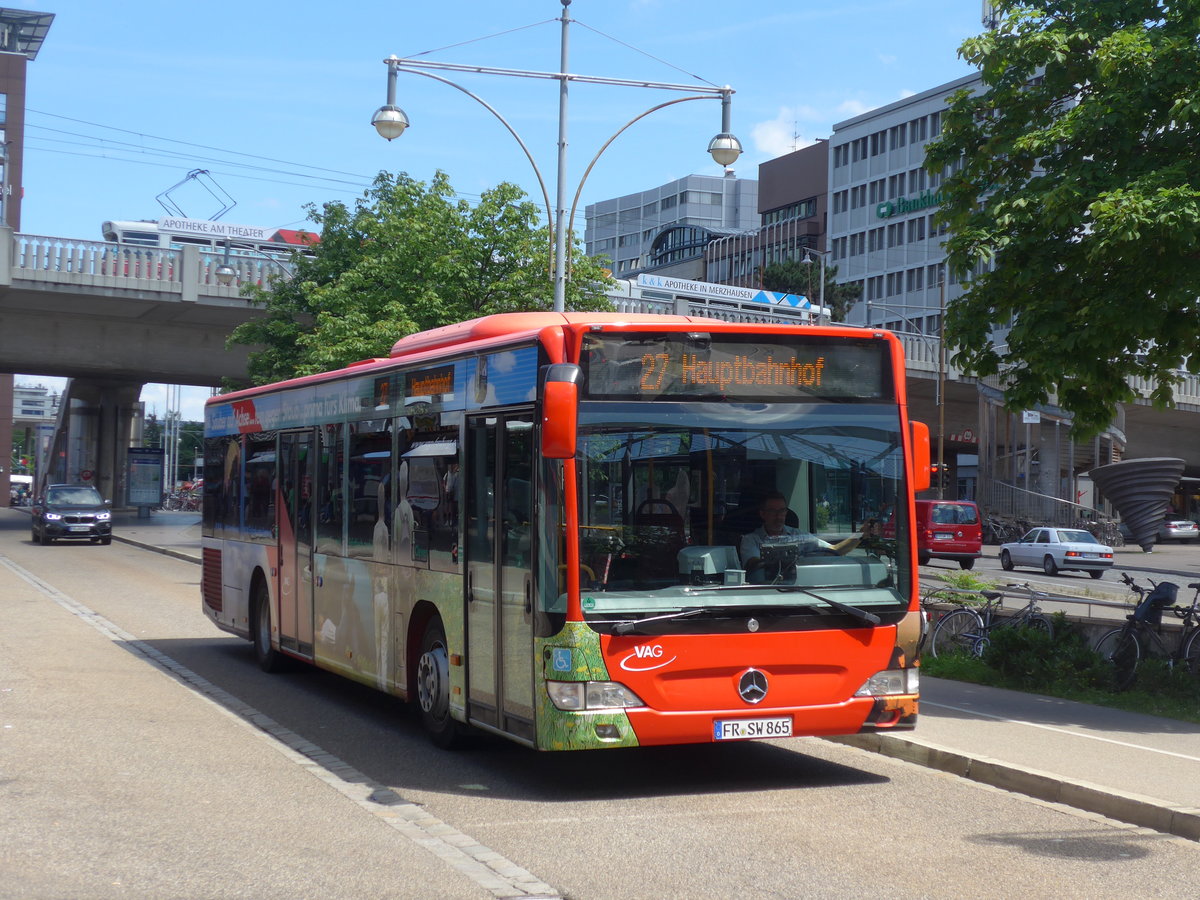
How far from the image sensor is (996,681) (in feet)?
44.1

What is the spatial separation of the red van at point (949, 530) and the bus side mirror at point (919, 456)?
32.0 m

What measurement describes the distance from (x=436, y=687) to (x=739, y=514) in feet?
9.00

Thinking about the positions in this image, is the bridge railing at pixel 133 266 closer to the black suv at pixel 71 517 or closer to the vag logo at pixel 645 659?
the black suv at pixel 71 517

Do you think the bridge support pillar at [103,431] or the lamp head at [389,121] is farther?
the bridge support pillar at [103,431]

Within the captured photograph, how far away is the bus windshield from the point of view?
26.5 ft

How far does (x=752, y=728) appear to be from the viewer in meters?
8.29

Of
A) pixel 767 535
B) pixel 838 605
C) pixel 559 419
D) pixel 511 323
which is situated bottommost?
pixel 838 605

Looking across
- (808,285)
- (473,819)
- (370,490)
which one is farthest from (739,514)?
(808,285)

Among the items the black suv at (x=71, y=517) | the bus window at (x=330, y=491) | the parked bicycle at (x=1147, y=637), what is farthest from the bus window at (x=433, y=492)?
the black suv at (x=71, y=517)

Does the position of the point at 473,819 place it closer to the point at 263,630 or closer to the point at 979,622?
the point at 263,630

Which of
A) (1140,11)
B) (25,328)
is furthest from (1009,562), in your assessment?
(1140,11)

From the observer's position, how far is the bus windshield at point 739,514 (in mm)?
8078

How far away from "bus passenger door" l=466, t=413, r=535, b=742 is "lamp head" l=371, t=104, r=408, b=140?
38.0 feet

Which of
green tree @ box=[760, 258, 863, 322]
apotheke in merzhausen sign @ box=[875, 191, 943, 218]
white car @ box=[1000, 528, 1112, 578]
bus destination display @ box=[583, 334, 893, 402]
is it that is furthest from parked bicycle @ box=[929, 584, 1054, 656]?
apotheke in merzhausen sign @ box=[875, 191, 943, 218]
